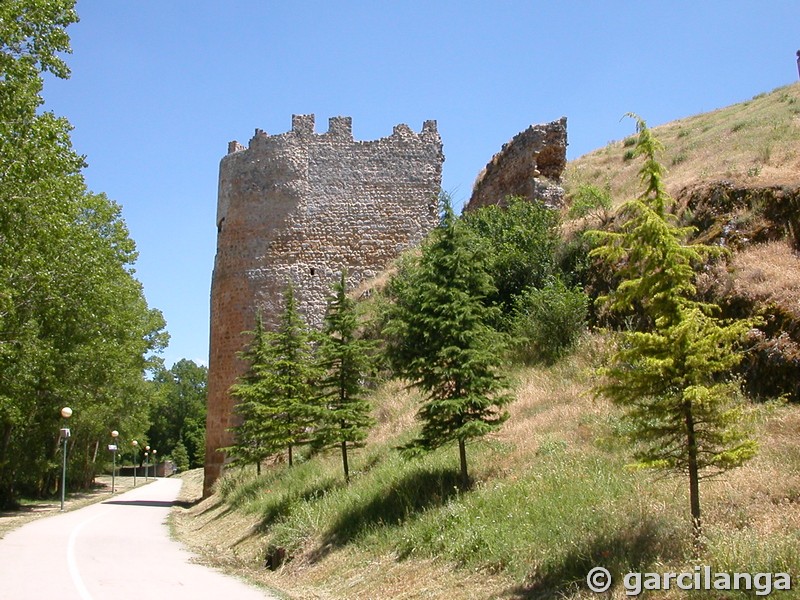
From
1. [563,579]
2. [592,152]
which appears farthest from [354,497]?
[592,152]

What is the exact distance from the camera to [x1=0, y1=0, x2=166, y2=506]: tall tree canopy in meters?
14.0

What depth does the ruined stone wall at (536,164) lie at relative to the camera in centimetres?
2334

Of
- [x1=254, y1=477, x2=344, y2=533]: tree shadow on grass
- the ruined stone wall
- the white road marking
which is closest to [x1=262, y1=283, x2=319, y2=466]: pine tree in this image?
[x1=254, y1=477, x2=344, y2=533]: tree shadow on grass

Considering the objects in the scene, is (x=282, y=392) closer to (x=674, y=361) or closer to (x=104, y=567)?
(x=104, y=567)

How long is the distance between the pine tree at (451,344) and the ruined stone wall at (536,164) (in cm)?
1123

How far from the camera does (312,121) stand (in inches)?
1022

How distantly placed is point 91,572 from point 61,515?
1421cm

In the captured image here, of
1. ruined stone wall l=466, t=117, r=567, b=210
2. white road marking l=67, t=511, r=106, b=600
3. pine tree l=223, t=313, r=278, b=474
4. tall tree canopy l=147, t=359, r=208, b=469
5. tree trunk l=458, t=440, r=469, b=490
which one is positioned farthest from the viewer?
tall tree canopy l=147, t=359, r=208, b=469

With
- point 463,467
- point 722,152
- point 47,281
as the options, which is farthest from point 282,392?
point 722,152

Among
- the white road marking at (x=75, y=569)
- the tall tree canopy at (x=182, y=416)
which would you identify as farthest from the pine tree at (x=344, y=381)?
the tall tree canopy at (x=182, y=416)

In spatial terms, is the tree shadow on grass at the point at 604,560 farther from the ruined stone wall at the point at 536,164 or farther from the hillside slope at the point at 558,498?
the ruined stone wall at the point at 536,164

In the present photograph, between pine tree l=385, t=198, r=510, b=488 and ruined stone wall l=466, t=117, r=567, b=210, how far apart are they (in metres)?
11.2

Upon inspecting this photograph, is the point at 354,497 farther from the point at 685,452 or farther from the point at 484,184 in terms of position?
the point at 484,184

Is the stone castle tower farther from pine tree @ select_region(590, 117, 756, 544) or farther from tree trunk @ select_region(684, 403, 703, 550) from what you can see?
tree trunk @ select_region(684, 403, 703, 550)
